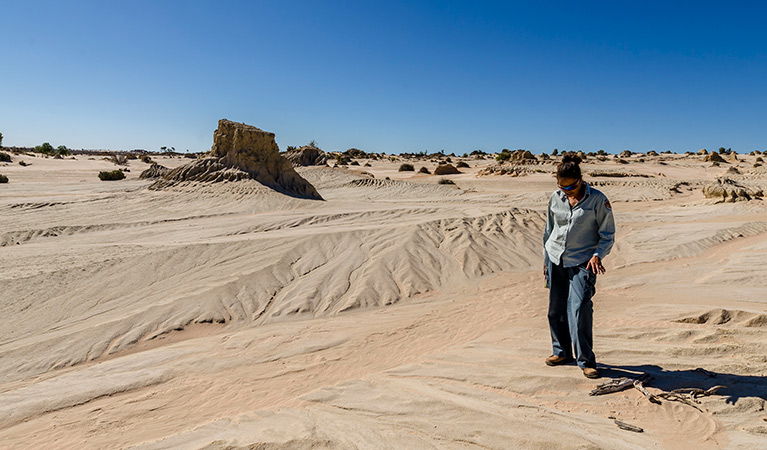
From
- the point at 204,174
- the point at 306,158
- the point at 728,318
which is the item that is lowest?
the point at 728,318

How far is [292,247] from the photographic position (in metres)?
7.41

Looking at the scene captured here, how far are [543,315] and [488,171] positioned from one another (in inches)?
945

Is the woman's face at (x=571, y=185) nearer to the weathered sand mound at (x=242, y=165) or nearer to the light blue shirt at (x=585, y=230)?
the light blue shirt at (x=585, y=230)

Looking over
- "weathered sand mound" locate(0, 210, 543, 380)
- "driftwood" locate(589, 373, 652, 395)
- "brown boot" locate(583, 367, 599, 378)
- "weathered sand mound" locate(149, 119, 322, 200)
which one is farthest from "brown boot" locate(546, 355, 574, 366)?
"weathered sand mound" locate(149, 119, 322, 200)

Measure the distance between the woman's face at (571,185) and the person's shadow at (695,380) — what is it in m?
1.34

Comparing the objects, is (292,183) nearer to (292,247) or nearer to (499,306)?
(292,247)

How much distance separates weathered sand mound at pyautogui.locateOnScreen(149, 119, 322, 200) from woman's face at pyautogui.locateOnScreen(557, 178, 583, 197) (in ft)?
36.7

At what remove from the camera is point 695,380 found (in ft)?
10.2

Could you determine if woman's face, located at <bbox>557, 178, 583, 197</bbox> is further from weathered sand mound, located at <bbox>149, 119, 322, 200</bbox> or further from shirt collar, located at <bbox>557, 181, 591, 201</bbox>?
weathered sand mound, located at <bbox>149, 119, 322, 200</bbox>

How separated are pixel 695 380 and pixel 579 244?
1233mm

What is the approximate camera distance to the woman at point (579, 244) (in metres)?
3.09

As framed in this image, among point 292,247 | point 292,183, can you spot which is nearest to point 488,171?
point 292,183

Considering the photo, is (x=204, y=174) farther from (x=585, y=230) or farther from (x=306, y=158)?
(x=306, y=158)

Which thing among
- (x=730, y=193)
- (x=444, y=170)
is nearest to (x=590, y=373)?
(x=730, y=193)
